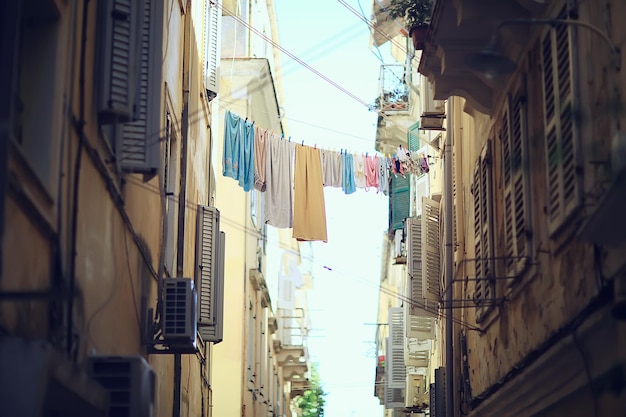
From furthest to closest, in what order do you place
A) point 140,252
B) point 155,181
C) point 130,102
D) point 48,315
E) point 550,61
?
point 155,181
point 140,252
point 550,61
point 130,102
point 48,315

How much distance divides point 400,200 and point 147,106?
22.7 m

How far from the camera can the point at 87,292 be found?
8.43 metres

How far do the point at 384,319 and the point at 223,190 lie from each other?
33262mm

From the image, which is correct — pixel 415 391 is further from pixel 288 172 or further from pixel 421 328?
pixel 288 172

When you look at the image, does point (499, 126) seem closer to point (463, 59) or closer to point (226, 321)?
point (463, 59)

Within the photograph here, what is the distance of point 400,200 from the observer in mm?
31984

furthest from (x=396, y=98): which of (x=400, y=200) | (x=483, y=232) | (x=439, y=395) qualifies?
(x=483, y=232)

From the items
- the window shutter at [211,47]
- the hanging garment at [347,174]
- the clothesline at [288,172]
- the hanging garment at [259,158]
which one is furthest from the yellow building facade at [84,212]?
the hanging garment at [347,174]

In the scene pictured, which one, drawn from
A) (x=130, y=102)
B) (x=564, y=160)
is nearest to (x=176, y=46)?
(x=130, y=102)

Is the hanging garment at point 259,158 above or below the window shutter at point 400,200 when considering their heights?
below

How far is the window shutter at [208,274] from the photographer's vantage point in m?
15.4

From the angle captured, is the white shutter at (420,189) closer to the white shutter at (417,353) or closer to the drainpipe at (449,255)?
the white shutter at (417,353)

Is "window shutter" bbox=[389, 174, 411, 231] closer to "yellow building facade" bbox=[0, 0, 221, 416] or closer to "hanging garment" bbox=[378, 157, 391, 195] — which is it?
"hanging garment" bbox=[378, 157, 391, 195]

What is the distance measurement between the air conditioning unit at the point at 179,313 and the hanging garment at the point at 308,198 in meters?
A: 7.93
